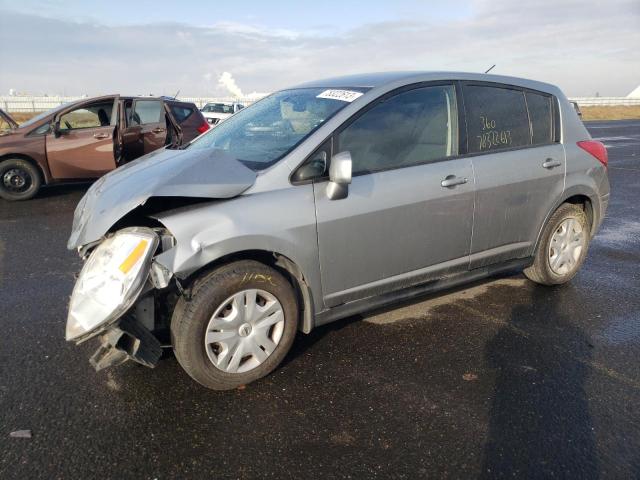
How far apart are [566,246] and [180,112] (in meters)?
8.03

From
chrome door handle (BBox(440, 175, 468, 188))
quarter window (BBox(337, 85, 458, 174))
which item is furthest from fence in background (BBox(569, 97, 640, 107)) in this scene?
chrome door handle (BBox(440, 175, 468, 188))

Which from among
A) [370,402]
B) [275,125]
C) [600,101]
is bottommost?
[600,101]

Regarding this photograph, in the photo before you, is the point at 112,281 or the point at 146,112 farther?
the point at 146,112

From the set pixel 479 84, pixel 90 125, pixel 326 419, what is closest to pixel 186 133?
pixel 90 125

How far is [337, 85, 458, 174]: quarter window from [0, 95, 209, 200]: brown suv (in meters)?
6.37

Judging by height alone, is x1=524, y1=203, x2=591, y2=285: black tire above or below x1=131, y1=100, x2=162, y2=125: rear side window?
below

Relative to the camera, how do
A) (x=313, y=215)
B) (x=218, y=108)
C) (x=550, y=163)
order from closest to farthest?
(x=313, y=215) < (x=550, y=163) < (x=218, y=108)

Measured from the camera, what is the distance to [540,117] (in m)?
4.16

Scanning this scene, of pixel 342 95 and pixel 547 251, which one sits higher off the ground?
pixel 342 95

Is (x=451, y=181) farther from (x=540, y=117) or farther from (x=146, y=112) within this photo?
(x=146, y=112)

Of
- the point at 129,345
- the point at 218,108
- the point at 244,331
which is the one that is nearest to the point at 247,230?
the point at 244,331

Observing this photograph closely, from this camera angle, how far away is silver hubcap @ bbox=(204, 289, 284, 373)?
2.74 meters

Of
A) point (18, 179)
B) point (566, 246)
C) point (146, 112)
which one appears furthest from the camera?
point (146, 112)

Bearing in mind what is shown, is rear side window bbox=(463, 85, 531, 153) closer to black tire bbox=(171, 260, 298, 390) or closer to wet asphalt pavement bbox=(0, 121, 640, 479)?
wet asphalt pavement bbox=(0, 121, 640, 479)
